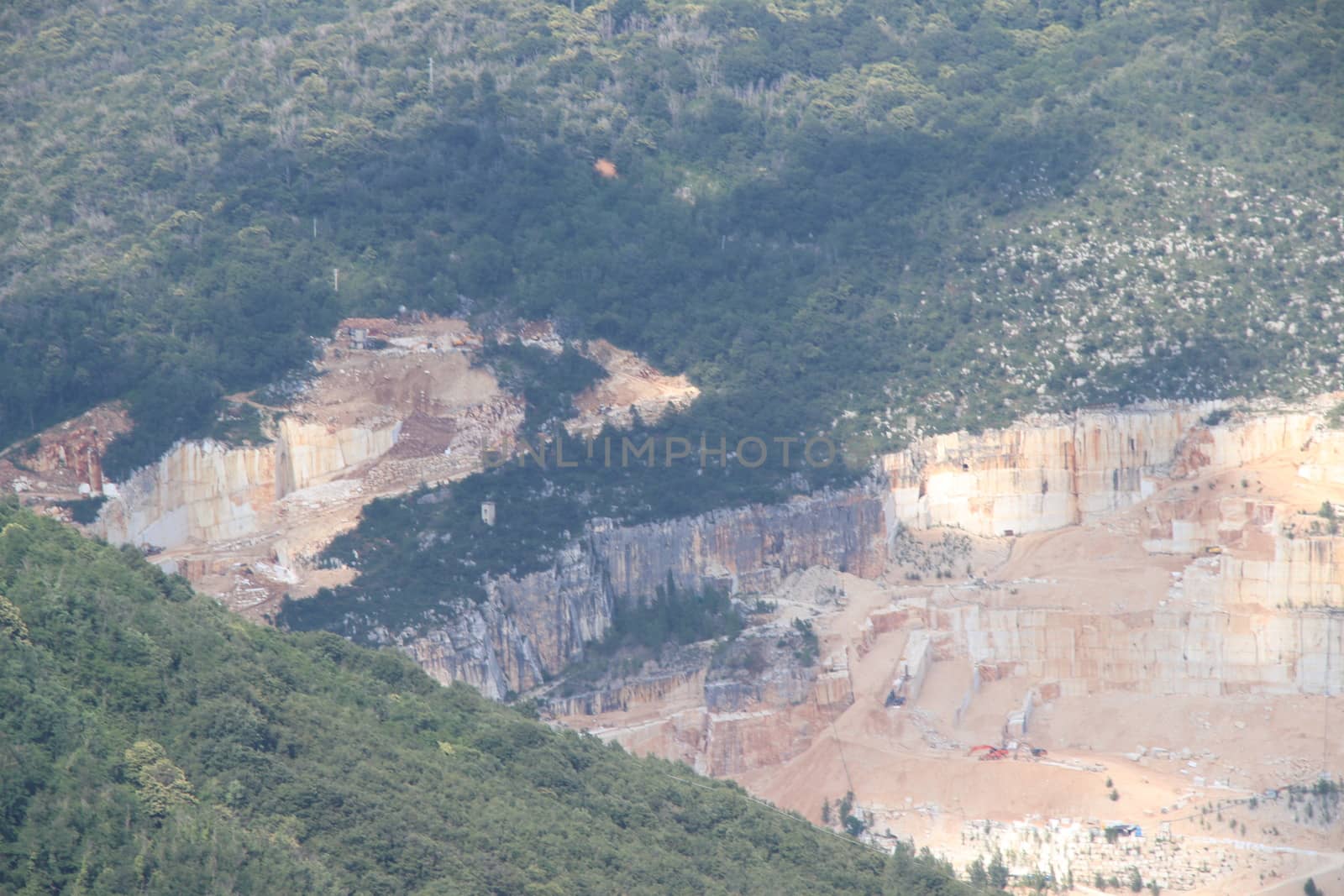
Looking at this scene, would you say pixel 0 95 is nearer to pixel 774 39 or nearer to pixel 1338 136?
pixel 774 39

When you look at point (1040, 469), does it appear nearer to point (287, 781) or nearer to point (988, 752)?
point (988, 752)

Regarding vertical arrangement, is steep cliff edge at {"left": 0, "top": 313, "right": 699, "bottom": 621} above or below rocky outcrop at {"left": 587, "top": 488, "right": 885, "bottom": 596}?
above

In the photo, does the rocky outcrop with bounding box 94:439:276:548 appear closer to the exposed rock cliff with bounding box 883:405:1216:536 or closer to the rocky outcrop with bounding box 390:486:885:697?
A: the rocky outcrop with bounding box 390:486:885:697

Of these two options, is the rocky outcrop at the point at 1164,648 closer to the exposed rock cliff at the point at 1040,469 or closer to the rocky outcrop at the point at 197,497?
the exposed rock cliff at the point at 1040,469

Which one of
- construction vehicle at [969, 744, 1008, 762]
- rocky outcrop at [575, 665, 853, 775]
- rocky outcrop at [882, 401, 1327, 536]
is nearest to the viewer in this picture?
construction vehicle at [969, 744, 1008, 762]

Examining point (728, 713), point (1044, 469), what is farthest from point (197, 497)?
point (1044, 469)

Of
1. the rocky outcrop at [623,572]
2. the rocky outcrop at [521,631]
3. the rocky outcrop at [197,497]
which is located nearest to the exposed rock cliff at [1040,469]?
the rocky outcrop at [623,572]

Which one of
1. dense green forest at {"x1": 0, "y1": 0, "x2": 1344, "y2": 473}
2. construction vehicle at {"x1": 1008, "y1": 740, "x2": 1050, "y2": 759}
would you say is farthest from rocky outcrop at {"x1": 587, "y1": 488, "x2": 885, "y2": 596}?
construction vehicle at {"x1": 1008, "y1": 740, "x2": 1050, "y2": 759}
